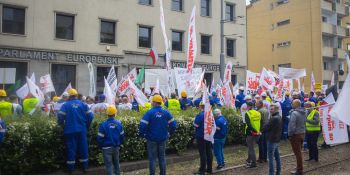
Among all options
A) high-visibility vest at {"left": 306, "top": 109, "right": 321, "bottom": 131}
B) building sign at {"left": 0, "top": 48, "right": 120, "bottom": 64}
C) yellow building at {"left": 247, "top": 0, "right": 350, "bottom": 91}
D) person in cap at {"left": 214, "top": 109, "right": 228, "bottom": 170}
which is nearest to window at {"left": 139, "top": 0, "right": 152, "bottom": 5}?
building sign at {"left": 0, "top": 48, "right": 120, "bottom": 64}

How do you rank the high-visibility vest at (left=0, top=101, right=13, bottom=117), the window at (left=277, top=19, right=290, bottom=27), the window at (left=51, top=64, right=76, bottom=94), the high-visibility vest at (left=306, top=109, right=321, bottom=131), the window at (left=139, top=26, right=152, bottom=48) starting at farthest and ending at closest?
the window at (left=277, top=19, right=290, bottom=27)
the window at (left=139, top=26, right=152, bottom=48)
the window at (left=51, top=64, right=76, bottom=94)
the high-visibility vest at (left=306, top=109, right=321, bottom=131)
the high-visibility vest at (left=0, top=101, right=13, bottom=117)

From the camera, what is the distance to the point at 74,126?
8.78 m

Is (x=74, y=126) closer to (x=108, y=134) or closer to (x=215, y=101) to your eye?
(x=108, y=134)

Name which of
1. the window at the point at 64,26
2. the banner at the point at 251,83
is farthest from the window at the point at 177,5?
the banner at the point at 251,83

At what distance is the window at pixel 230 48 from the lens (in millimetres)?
34344

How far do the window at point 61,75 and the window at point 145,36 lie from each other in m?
5.81

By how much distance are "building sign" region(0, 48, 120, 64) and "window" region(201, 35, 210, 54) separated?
878 cm

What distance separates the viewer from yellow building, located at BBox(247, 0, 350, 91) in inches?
1784

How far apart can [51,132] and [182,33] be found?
23.2 m

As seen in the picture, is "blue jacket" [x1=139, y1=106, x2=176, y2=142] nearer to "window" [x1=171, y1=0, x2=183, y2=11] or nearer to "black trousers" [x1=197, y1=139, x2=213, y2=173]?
→ "black trousers" [x1=197, y1=139, x2=213, y2=173]

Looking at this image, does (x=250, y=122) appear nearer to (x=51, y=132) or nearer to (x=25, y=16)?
(x=51, y=132)

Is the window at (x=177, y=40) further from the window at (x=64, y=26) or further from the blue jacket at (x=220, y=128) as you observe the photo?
the blue jacket at (x=220, y=128)

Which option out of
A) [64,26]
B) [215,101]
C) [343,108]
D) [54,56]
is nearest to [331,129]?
[215,101]

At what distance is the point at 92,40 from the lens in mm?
25812
